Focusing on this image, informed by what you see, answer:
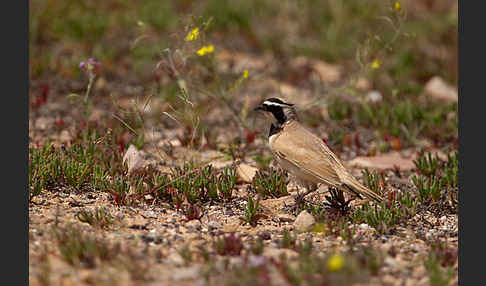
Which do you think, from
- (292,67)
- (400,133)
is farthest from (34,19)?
(400,133)

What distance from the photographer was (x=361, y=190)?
5566 millimetres

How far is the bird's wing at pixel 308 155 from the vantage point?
5.75 meters

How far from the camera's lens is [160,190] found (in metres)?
5.94

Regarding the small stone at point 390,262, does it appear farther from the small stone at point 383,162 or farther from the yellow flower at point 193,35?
the yellow flower at point 193,35

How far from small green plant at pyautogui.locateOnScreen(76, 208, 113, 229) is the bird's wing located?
1.88 m

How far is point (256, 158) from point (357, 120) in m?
2.35

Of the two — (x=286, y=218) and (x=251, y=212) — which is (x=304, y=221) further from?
(x=251, y=212)

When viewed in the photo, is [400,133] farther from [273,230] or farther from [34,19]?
[34,19]

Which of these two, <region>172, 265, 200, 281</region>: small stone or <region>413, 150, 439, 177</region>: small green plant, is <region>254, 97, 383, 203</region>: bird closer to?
<region>413, 150, 439, 177</region>: small green plant

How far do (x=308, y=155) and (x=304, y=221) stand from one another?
0.82 meters

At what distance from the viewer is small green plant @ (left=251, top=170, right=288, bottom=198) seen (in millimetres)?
6254

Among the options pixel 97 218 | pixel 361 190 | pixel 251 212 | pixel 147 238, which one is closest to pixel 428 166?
pixel 361 190

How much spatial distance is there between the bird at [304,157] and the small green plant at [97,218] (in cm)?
187

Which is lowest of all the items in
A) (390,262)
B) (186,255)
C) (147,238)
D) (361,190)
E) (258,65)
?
(390,262)
